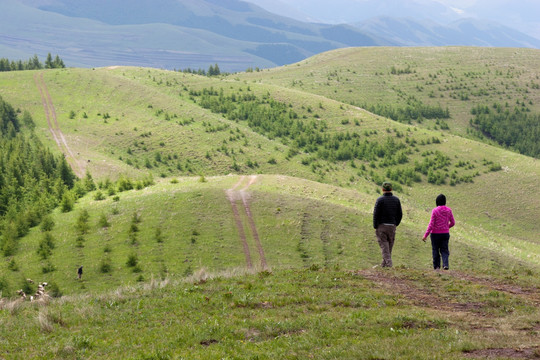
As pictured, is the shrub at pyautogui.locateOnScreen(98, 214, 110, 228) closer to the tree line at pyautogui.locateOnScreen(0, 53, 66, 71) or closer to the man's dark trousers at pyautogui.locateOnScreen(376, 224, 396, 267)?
the man's dark trousers at pyautogui.locateOnScreen(376, 224, 396, 267)

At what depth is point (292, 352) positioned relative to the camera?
1103 centimetres

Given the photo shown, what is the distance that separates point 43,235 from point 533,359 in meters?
32.4

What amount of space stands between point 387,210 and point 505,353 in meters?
10.2

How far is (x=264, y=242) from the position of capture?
1294 inches

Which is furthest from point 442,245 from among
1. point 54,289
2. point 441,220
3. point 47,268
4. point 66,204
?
point 66,204

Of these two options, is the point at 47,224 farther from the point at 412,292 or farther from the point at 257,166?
the point at 257,166

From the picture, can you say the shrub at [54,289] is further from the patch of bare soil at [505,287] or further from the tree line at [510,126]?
the tree line at [510,126]

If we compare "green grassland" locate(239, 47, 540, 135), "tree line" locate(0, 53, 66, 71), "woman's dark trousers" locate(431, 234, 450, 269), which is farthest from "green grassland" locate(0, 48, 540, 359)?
"tree line" locate(0, 53, 66, 71)

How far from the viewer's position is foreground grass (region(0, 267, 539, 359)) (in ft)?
36.8

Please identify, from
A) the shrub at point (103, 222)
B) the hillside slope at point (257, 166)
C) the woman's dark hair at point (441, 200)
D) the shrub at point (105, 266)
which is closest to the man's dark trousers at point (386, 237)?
the woman's dark hair at point (441, 200)

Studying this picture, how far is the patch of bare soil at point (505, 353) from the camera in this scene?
32.3ft

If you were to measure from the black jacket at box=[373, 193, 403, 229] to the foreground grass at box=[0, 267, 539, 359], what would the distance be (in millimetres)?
2231

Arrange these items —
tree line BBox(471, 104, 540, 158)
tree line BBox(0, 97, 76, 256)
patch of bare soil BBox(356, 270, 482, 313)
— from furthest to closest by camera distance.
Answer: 1. tree line BBox(471, 104, 540, 158)
2. tree line BBox(0, 97, 76, 256)
3. patch of bare soil BBox(356, 270, 482, 313)

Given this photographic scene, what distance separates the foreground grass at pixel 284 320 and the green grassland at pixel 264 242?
0.23 ft
